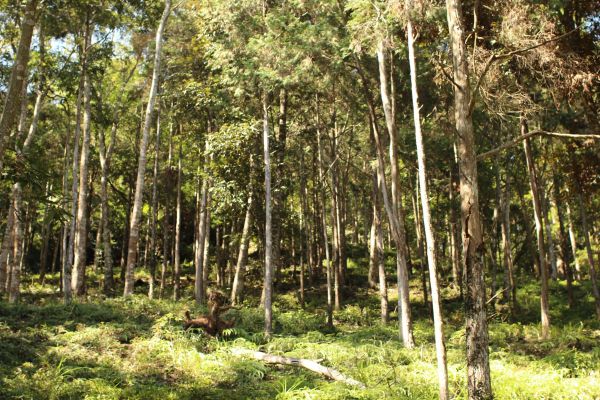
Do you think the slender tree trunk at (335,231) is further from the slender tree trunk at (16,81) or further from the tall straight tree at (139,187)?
the slender tree trunk at (16,81)

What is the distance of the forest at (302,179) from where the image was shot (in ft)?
27.4

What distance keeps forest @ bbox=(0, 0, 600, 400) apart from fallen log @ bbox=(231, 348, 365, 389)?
70 millimetres

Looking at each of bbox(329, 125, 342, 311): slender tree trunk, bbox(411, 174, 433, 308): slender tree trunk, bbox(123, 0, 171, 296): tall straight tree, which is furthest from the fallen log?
bbox(411, 174, 433, 308): slender tree trunk

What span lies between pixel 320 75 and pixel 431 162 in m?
9.22

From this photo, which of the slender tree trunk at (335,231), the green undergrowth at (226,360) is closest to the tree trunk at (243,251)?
the green undergrowth at (226,360)

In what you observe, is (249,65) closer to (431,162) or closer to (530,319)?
(431,162)

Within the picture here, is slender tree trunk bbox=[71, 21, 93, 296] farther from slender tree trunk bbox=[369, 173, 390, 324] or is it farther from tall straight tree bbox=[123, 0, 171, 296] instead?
slender tree trunk bbox=[369, 173, 390, 324]

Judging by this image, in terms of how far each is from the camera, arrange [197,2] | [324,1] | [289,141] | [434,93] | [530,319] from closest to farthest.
Answer: [324,1]
[434,93]
[530,319]
[197,2]
[289,141]

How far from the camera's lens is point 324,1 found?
14094mm

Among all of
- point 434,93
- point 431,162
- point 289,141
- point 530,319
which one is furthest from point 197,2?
point 530,319

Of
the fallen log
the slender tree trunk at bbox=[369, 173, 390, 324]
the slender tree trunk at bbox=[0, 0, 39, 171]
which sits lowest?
the fallen log

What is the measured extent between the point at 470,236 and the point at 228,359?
6049 millimetres

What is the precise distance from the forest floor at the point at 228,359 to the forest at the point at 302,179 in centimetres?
7

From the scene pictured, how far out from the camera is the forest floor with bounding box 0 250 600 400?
324 inches
